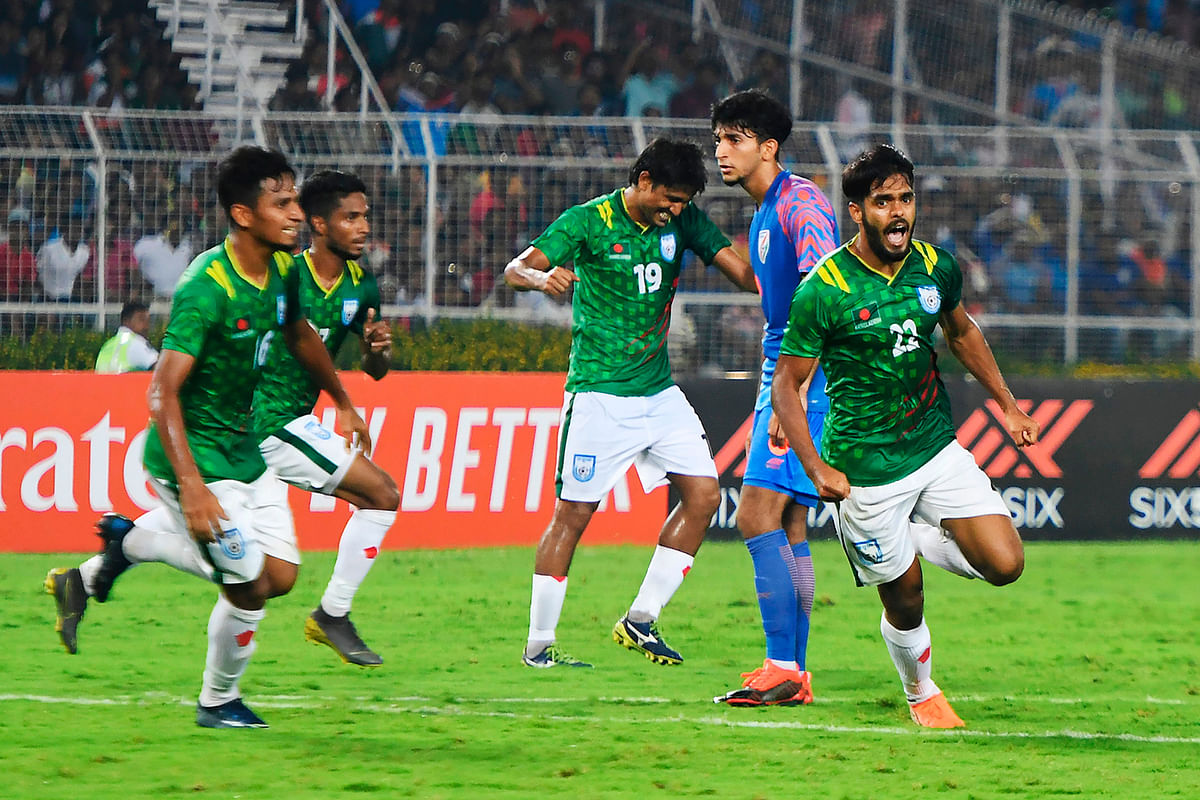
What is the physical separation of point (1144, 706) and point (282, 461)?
12.6 ft

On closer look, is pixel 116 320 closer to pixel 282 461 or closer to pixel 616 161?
pixel 616 161

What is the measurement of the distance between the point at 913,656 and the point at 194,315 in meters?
2.80

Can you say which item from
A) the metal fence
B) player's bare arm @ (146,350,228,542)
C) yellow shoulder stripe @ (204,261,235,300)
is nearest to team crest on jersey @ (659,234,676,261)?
yellow shoulder stripe @ (204,261,235,300)

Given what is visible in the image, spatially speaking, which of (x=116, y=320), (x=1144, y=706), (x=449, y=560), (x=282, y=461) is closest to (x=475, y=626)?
(x=282, y=461)

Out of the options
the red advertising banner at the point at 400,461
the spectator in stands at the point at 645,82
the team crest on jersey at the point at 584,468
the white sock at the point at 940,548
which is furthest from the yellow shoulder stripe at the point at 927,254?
the spectator in stands at the point at 645,82

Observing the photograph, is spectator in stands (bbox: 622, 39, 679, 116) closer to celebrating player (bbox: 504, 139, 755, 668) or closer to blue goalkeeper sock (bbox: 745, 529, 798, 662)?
celebrating player (bbox: 504, 139, 755, 668)

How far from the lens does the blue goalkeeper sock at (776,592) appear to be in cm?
662

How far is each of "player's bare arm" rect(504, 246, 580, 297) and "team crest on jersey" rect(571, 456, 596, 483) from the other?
0.82 m

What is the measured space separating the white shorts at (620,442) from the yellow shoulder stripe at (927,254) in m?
1.82

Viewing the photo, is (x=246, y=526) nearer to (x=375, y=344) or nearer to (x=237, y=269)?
(x=237, y=269)

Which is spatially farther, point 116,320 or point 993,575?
point 116,320

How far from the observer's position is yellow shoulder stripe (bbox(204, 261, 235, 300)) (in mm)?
5781

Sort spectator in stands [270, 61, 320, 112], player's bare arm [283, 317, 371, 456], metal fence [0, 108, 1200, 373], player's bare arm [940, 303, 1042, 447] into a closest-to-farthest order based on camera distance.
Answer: player's bare arm [940, 303, 1042, 447] < player's bare arm [283, 317, 371, 456] < metal fence [0, 108, 1200, 373] < spectator in stands [270, 61, 320, 112]

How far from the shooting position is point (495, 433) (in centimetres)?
1209
